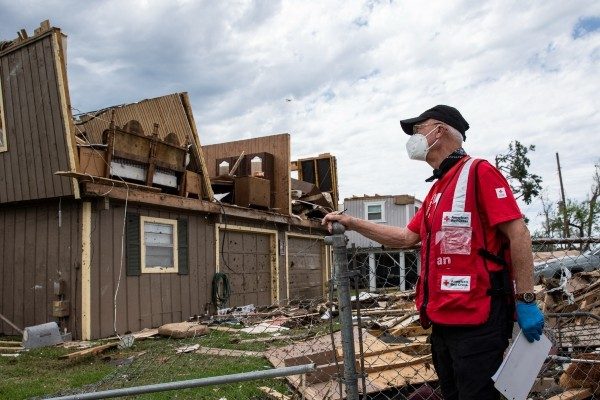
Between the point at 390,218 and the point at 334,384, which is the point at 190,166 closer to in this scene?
the point at 334,384

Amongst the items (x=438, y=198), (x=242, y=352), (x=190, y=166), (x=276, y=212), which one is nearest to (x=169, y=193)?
(x=190, y=166)

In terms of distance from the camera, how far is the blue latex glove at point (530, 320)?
235cm

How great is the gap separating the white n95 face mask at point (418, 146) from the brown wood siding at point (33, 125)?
329 inches

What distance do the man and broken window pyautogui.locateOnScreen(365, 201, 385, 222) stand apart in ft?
93.9

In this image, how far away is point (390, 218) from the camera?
101 feet

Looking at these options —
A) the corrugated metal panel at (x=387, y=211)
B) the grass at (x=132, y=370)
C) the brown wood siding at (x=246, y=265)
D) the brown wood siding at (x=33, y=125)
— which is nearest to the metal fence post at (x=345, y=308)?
the grass at (x=132, y=370)

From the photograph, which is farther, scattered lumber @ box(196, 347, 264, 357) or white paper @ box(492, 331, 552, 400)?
scattered lumber @ box(196, 347, 264, 357)

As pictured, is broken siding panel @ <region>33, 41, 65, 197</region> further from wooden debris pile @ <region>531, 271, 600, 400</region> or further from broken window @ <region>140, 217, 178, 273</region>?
wooden debris pile @ <region>531, 271, 600, 400</region>

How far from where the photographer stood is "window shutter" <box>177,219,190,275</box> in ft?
39.6

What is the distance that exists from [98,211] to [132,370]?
443 centimetres

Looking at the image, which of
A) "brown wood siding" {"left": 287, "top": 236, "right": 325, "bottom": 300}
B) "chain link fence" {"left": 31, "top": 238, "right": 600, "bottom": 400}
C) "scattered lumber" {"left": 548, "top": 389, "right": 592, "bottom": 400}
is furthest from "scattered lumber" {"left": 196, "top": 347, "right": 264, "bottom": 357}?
"brown wood siding" {"left": 287, "top": 236, "right": 325, "bottom": 300}

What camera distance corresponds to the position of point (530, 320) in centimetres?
235

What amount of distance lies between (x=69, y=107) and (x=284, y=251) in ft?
26.0

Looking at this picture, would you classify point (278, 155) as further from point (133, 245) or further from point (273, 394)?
point (273, 394)
